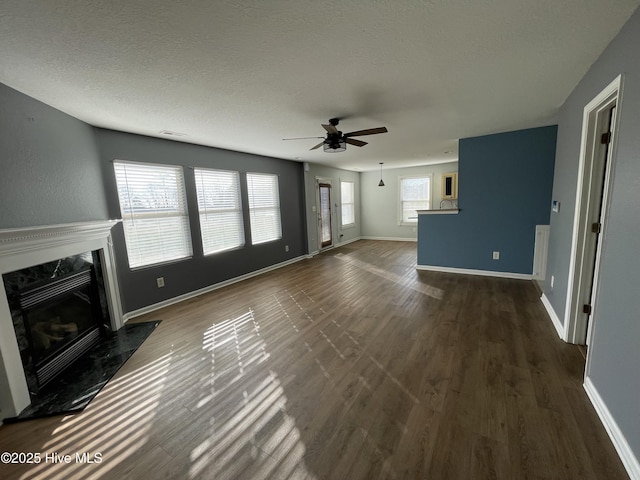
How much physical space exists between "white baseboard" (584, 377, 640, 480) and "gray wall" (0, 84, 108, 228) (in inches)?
162

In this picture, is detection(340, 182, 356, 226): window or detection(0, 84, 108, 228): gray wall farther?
detection(340, 182, 356, 226): window

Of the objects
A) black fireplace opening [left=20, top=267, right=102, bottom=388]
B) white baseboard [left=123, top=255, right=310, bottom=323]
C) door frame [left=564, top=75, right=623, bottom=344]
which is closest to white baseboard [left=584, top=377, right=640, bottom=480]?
door frame [left=564, top=75, right=623, bottom=344]

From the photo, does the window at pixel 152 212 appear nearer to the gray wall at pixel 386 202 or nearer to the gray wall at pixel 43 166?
the gray wall at pixel 43 166

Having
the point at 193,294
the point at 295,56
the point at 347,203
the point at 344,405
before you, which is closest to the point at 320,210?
the point at 347,203

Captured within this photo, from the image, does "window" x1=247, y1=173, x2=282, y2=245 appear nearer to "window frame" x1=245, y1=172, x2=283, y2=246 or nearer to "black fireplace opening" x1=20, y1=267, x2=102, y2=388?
"window frame" x1=245, y1=172, x2=283, y2=246

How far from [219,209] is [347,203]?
186 inches

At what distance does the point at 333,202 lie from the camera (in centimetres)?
762

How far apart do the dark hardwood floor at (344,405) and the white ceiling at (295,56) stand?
2375 mm

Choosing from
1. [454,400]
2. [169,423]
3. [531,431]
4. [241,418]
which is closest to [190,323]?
[169,423]

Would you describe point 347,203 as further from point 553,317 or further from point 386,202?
point 553,317

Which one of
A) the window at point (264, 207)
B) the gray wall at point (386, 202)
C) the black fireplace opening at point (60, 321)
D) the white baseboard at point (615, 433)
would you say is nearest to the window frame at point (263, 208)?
the window at point (264, 207)

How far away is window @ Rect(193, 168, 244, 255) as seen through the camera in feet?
14.1

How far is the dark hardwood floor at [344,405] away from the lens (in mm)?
1427

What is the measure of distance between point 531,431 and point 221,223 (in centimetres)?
449
